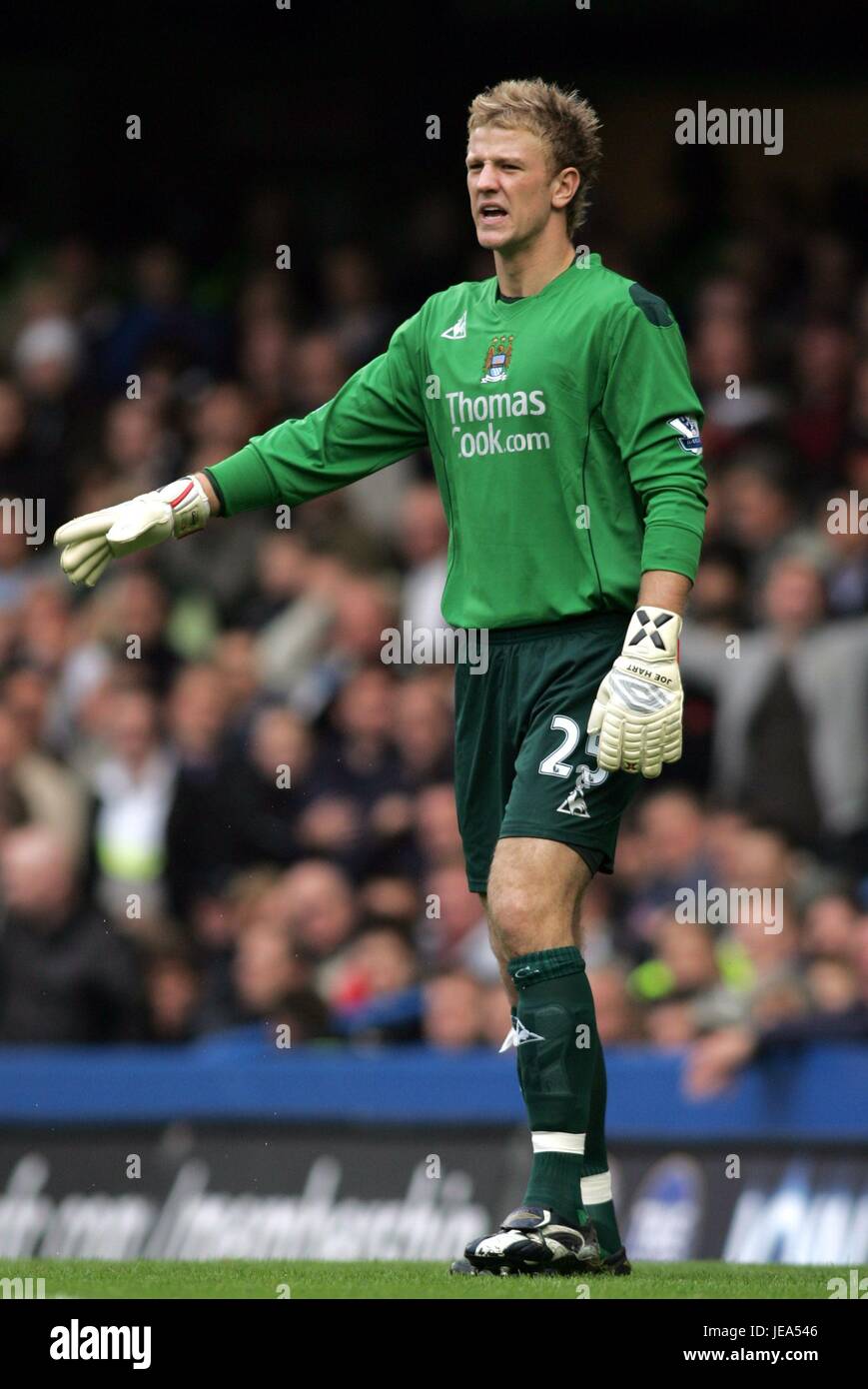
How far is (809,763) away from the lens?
10742 millimetres

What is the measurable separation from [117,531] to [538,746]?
112 centimetres

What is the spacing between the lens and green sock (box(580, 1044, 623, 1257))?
6133mm

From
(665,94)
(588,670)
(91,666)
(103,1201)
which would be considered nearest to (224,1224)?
(103,1201)

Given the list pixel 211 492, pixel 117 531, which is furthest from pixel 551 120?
pixel 117 531

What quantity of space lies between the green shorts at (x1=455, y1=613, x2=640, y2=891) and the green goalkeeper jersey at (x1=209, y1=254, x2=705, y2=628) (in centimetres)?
8

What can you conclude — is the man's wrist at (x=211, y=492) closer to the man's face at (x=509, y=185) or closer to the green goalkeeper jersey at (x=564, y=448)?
the green goalkeeper jersey at (x=564, y=448)

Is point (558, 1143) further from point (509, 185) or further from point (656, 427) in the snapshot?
point (509, 185)

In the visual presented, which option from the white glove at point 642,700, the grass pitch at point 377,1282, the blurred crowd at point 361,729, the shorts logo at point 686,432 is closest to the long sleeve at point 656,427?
the shorts logo at point 686,432

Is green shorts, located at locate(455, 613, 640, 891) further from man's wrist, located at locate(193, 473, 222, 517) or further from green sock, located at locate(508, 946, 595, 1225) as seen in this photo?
man's wrist, located at locate(193, 473, 222, 517)

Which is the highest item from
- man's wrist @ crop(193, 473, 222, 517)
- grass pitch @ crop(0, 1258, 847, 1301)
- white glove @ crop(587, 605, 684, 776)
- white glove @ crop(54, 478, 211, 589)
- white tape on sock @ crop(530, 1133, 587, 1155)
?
man's wrist @ crop(193, 473, 222, 517)

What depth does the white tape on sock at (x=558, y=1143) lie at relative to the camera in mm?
5871

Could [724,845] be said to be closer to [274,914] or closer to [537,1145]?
[274,914]

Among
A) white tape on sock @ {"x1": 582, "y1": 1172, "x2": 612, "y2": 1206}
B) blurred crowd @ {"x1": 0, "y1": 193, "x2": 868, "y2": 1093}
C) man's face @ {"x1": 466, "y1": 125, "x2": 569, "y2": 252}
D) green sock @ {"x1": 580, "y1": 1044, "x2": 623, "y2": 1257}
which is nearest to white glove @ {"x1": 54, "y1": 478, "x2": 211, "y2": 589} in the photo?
man's face @ {"x1": 466, "y1": 125, "x2": 569, "y2": 252}

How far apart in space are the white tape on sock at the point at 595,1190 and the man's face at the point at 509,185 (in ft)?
7.14
